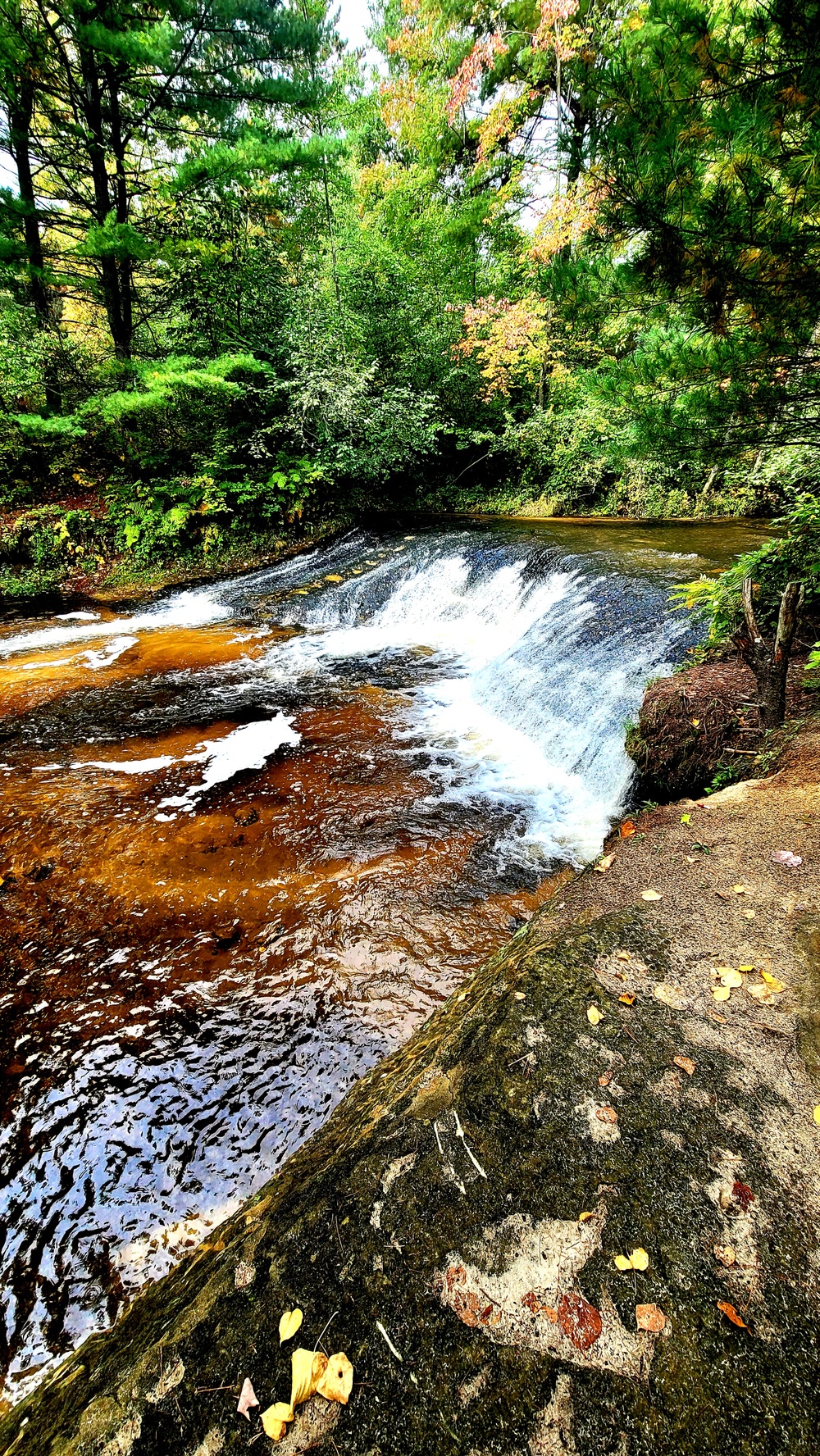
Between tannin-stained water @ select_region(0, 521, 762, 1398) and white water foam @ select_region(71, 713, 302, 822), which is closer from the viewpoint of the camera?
tannin-stained water @ select_region(0, 521, 762, 1398)

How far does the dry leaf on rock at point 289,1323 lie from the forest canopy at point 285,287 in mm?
6387

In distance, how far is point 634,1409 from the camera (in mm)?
1060

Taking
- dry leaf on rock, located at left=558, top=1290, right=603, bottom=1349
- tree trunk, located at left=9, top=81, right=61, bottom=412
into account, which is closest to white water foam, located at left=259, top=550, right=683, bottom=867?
dry leaf on rock, located at left=558, top=1290, right=603, bottom=1349

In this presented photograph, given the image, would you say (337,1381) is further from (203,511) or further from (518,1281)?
(203,511)

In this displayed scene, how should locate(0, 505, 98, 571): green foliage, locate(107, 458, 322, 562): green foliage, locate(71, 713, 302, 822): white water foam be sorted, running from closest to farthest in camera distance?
locate(71, 713, 302, 822): white water foam < locate(0, 505, 98, 571): green foliage < locate(107, 458, 322, 562): green foliage

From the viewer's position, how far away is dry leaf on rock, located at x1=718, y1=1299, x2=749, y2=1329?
1163 millimetres

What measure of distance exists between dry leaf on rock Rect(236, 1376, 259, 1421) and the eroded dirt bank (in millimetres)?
14

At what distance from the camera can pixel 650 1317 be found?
3.90ft

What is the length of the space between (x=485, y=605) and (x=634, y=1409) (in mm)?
8818

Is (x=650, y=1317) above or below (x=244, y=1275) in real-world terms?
above

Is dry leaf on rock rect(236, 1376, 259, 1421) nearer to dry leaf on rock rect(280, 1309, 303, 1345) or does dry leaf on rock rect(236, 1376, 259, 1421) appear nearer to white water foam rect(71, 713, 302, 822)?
dry leaf on rock rect(280, 1309, 303, 1345)

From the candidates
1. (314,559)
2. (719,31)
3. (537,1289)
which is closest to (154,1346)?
(537,1289)

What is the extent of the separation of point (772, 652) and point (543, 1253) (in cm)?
356

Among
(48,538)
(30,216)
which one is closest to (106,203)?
(30,216)
